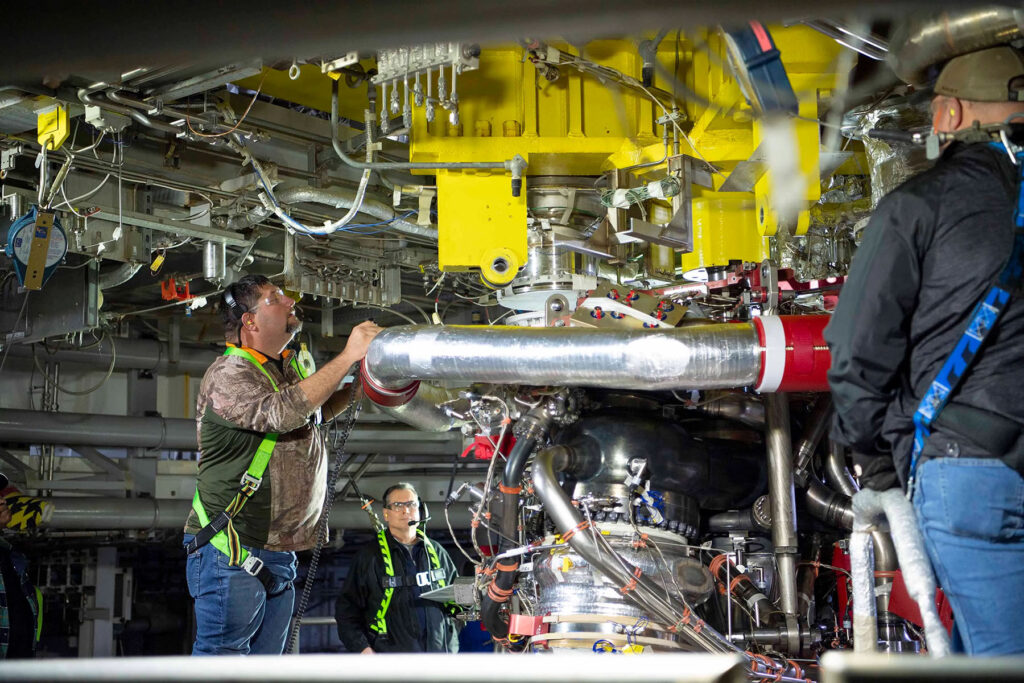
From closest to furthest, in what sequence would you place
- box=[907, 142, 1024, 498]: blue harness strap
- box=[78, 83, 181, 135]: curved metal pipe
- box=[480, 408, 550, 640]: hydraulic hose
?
box=[907, 142, 1024, 498]: blue harness strap
box=[480, 408, 550, 640]: hydraulic hose
box=[78, 83, 181, 135]: curved metal pipe

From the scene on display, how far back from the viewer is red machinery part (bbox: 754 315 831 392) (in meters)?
3.12

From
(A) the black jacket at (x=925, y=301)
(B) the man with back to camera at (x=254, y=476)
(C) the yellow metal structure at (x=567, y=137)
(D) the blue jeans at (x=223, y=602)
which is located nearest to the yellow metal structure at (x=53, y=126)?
(B) the man with back to camera at (x=254, y=476)

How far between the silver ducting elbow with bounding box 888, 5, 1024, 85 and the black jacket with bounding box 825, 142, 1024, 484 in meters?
0.30

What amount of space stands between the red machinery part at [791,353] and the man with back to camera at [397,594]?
429 centimetres

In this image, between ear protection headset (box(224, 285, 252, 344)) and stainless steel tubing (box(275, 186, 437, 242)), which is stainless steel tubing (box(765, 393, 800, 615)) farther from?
stainless steel tubing (box(275, 186, 437, 242))

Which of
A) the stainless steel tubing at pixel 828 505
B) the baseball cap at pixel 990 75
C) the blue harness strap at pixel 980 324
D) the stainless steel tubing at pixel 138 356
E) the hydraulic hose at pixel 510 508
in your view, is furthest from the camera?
the stainless steel tubing at pixel 138 356

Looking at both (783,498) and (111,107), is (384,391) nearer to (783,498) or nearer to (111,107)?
(783,498)

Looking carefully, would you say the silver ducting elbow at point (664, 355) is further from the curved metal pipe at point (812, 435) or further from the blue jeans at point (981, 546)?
the blue jeans at point (981, 546)

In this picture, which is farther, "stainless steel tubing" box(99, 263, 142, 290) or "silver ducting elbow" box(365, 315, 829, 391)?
"stainless steel tubing" box(99, 263, 142, 290)

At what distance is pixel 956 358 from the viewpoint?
7.20 ft

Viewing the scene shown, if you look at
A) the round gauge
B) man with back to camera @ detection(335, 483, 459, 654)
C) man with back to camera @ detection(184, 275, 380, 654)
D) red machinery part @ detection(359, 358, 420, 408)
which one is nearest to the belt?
man with back to camera @ detection(335, 483, 459, 654)

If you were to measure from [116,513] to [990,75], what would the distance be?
7.97 meters

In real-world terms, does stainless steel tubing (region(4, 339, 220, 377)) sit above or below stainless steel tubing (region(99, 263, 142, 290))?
below

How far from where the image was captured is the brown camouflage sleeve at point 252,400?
4246mm
